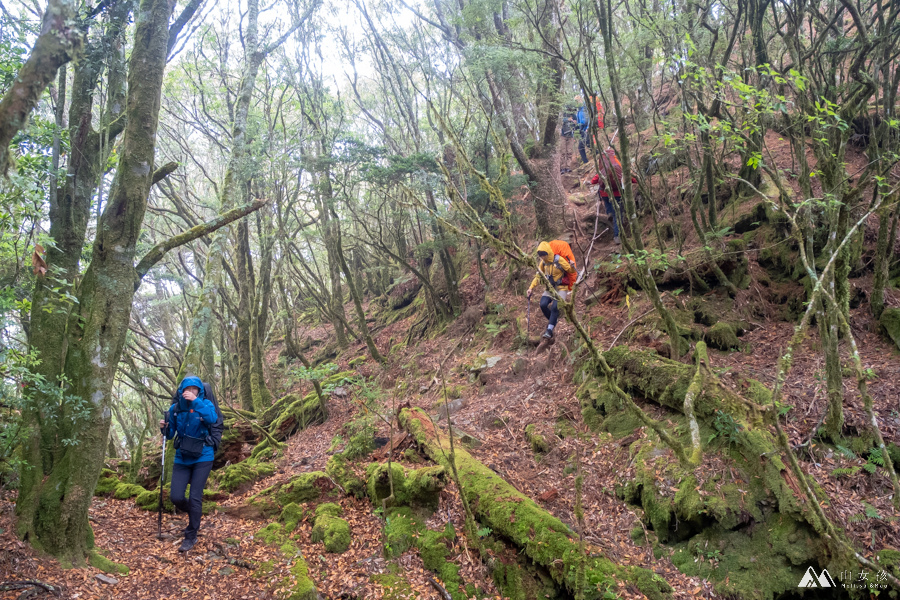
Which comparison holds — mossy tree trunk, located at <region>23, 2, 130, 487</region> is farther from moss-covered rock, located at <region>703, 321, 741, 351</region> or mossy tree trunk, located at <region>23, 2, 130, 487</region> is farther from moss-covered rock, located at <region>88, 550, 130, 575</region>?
moss-covered rock, located at <region>703, 321, 741, 351</region>

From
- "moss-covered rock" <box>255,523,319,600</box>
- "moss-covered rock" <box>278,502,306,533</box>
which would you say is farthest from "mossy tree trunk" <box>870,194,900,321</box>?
"moss-covered rock" <box>278,502,306,533</box>

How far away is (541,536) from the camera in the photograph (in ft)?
14.6

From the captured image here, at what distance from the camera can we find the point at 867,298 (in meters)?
6.71

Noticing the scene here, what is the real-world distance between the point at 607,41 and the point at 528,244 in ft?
22.7

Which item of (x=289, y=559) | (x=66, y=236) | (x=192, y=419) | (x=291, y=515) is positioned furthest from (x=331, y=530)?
(x=66, y=236)

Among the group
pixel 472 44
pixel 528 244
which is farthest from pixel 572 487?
pixel 472 44

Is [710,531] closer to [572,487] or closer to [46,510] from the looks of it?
[572,487]

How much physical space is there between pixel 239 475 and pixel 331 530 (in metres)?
2.35

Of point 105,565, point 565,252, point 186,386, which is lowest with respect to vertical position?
point 105,565

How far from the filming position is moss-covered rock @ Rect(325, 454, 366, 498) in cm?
623

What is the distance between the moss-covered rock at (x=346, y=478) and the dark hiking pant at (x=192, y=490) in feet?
5.43

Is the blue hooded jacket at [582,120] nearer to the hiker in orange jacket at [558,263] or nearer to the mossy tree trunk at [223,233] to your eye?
the hiker in orange jacket at [558,263]

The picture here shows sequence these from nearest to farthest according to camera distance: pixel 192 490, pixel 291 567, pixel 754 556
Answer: pixel 754 556 → pixel 291 567 → pixel 192 490

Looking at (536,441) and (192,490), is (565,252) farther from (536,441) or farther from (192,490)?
(192,490)
